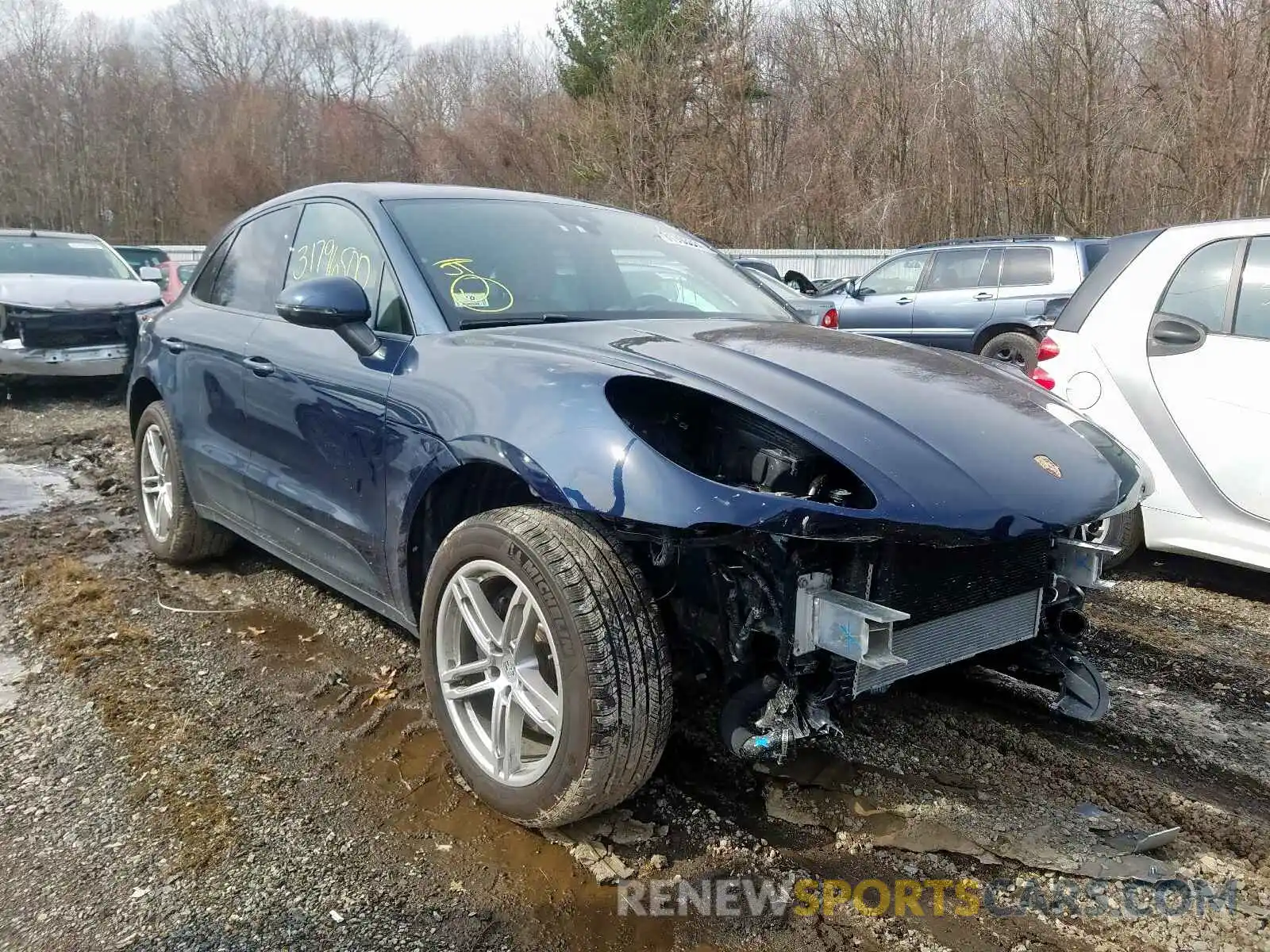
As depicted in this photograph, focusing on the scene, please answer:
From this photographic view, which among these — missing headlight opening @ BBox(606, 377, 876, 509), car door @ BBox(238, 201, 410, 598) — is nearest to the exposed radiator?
missing headlight opening @ BBox(606, 377, 876, 509)

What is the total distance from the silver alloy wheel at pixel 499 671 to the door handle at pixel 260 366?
1317 mm

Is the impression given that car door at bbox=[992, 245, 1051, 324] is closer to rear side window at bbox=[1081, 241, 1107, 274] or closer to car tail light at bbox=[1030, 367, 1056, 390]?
rear side window at bbox=[1081, 241, 1107, 274]

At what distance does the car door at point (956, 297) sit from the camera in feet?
34.6

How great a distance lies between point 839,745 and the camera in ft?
9.14

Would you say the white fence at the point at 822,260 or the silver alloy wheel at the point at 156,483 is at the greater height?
the white fence at the point at 822,260

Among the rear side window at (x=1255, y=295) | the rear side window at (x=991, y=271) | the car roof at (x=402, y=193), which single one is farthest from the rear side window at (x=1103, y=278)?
the rear side window at (x=991, y=271)

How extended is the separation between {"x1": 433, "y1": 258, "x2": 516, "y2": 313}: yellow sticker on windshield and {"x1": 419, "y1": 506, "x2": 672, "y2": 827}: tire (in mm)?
787

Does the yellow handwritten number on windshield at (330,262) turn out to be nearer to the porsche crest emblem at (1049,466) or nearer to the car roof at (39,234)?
the porsche crest emblem at (1049,466)

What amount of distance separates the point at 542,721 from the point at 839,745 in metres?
0.97

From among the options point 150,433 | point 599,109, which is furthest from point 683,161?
point 150,433

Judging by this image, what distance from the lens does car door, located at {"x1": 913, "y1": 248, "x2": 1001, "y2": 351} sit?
34.6 ft

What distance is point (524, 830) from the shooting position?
2414 millimetres

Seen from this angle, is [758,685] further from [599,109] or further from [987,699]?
[599,109]

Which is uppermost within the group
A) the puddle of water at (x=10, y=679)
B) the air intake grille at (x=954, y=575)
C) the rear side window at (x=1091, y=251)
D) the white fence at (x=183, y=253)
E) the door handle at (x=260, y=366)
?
the white fence at (x=183, y=253)
